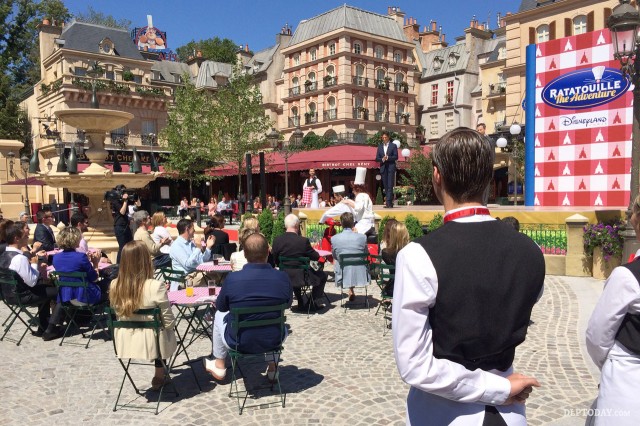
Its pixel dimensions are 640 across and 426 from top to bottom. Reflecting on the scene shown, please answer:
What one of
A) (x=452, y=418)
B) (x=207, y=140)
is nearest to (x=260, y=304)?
(x=452, y=418)

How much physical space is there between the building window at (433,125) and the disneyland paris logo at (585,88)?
29.8 meters

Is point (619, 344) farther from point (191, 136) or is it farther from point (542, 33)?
point (191, 136)

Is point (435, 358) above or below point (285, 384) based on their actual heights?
above

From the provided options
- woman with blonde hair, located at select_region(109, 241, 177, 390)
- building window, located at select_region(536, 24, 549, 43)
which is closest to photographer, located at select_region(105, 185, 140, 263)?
woman with blonde hair, located at select_region(109, 241, 177, 390)

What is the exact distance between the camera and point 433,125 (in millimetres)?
44375

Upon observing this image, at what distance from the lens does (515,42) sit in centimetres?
2714

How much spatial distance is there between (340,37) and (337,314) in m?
35.0

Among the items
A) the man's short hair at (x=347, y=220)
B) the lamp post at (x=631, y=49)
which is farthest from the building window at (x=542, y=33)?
the man's short hair at (x=347, y=220)

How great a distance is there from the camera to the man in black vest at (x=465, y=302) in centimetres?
161

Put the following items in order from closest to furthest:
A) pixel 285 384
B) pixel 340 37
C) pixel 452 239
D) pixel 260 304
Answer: pixel 452 239, pixel 260 304, pixel 285 384, pixel 340 37

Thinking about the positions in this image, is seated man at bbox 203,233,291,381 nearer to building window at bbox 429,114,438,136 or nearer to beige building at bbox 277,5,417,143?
beige building at bbox 277,5,417,143

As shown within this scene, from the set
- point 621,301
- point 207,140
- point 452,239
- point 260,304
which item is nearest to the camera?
point 452,239

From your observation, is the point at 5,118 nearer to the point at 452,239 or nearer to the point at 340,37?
the point at 340,37

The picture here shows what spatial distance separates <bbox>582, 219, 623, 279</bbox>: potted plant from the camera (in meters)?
9.52
